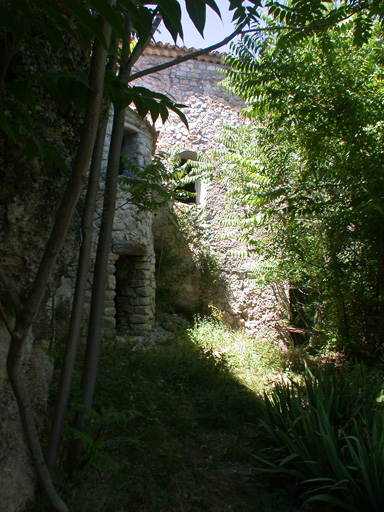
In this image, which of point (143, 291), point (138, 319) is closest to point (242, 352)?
point (138, 319)

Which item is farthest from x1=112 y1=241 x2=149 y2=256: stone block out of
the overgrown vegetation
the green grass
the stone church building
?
the green grass

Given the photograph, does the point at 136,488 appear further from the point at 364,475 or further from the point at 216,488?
the point at 364,475

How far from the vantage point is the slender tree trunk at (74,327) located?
1.65 meters

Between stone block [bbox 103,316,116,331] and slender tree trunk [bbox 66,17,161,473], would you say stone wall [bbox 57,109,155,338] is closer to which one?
stone block [bbox 103,316,116,331]

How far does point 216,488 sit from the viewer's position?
210 cm

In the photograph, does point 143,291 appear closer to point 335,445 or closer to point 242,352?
point 242,352

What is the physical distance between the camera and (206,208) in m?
8.31

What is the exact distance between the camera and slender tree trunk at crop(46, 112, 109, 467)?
5.42 feet

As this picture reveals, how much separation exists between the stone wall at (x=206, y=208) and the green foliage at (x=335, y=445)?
477 centimetres

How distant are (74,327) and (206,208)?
679 cm

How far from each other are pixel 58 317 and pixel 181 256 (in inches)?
164

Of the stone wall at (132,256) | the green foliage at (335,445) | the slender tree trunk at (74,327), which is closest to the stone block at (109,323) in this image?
the stone wall at (132,256)

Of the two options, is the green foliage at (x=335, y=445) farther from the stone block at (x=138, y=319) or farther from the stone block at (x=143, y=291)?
the stone block at (x=143, y=291)

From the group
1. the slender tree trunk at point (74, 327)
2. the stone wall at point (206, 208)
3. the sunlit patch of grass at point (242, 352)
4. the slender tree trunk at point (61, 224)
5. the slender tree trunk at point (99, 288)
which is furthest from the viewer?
the stone wall at point (206, 208)
